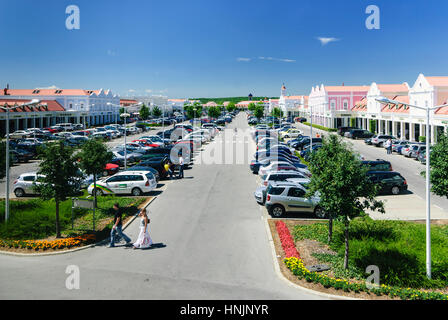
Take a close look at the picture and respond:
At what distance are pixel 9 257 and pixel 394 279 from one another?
13133 millimetres

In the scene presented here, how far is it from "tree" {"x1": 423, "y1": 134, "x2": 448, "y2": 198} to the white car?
1565cm

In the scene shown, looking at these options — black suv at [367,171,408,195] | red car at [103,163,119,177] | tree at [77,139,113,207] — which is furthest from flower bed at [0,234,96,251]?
black suv at [367,171,408,195]

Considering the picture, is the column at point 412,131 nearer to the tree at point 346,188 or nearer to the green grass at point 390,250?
the green grass at point 390,250

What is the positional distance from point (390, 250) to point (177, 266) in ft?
A: 24.4

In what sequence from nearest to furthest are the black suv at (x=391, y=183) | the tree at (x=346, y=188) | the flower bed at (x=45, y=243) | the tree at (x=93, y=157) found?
the tree at (x=346, y=188), the flower bed at (x=45, y=243), the tree at (x=93, y=157), the black suv at (x=391, y=183)

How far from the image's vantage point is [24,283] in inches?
425

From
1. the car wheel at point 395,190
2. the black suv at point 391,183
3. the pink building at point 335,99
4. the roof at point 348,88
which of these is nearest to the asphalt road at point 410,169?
the car wheel at point 395,190

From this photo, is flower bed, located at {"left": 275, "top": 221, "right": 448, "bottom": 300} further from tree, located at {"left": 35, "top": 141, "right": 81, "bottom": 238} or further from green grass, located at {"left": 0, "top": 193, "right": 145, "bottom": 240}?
green grass, located at {"left": 0, "top": 193, "right": 145, "bottom": 240}

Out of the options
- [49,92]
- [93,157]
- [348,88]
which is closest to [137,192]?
[93,157]

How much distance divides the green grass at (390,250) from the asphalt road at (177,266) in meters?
2.37

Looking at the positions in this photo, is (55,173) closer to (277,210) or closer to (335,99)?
(277,210)

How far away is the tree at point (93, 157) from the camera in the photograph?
762 inches
